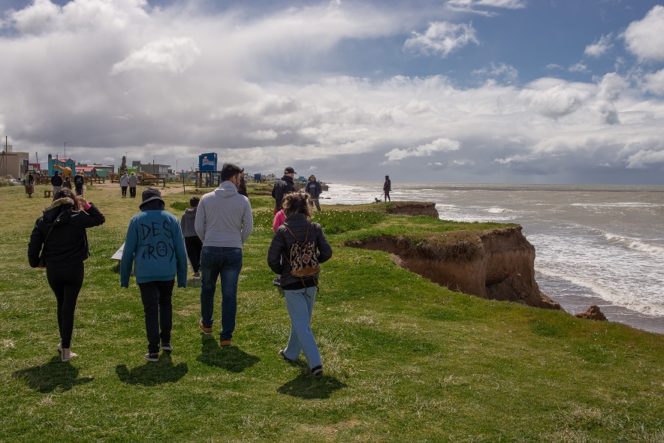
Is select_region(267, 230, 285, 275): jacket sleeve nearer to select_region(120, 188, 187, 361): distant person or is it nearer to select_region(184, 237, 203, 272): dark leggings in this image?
select_region(120, 188, 187, 361): distant person

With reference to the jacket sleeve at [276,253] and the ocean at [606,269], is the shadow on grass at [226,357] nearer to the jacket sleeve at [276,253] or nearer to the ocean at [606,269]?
the jacket sleeve at [276,253]

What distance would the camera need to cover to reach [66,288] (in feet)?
24.5

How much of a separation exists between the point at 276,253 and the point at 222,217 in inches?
56.7

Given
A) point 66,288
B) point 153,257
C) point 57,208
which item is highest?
point 57,208

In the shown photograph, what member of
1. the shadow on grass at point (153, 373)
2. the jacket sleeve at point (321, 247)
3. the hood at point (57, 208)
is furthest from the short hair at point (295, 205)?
the hood at point (57, 208)

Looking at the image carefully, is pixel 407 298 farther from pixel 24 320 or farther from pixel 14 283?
pixel 14 283

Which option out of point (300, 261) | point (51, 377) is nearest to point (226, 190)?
point (300, 261)

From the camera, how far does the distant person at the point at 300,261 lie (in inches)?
279

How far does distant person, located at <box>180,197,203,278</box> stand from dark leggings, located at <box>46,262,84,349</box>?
519cm

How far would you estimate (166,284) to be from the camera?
25.0 feet

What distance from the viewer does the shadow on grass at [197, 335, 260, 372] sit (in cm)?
763

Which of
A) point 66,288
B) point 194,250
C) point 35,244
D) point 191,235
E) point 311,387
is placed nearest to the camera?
point 311,387

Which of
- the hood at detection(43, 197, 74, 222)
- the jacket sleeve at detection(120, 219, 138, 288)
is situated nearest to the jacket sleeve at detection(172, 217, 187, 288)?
the jacket sleeve at detection(120, 219, 138, 288)

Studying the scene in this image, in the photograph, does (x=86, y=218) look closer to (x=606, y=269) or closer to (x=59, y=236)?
(x=59, y=236)
